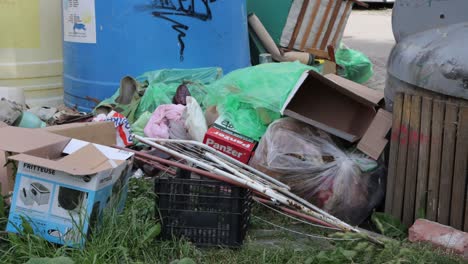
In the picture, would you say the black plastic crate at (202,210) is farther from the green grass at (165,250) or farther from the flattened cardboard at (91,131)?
the flattened cardboard at (91,131)

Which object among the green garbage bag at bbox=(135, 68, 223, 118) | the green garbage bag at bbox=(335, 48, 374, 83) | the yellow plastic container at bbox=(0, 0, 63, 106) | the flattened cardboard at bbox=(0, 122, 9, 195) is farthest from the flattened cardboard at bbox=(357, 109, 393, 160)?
the green garbage bag at bbox=(335, 48, 374, 83)

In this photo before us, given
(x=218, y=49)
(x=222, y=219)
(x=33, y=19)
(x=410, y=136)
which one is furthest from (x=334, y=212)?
(x=33, y=19)

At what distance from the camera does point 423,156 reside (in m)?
3.01

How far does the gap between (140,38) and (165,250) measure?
8.36 ft

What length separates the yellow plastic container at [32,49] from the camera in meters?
5.23

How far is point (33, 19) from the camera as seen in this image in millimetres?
5332

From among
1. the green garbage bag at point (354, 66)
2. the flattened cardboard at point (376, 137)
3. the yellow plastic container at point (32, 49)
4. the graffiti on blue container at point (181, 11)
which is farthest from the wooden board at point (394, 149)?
the green garbage bag at point (354, 66)

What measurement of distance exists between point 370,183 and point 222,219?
1033 mm

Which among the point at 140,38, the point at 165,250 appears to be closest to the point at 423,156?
the point at 165,250

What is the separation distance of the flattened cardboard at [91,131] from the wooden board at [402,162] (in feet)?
6.04

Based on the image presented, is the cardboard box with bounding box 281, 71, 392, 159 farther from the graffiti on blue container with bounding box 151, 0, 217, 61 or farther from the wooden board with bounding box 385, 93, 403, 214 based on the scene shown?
the graffiti on blue container with bounding box 151, 0, 217, 61

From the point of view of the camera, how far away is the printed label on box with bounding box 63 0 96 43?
4.87m

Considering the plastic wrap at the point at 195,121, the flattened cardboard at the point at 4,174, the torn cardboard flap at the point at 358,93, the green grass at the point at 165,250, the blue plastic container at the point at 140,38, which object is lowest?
the green grass at the point at 165,250

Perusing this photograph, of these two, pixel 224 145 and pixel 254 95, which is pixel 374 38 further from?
pixel 224 145
